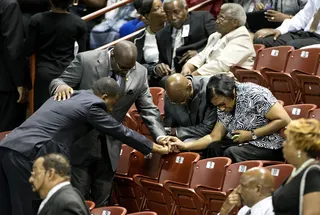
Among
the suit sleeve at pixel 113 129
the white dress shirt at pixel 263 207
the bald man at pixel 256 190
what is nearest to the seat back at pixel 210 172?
the suit sleeve at pixel 113 129

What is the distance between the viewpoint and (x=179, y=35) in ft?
26.2

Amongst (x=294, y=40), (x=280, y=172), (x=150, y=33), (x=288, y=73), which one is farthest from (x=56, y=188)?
(x=150, y=33)

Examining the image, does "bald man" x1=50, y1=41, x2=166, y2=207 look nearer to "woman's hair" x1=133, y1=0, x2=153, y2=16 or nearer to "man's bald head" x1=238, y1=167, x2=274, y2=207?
"man's bald head" x1=238, y1=167, x2=274, y2=207

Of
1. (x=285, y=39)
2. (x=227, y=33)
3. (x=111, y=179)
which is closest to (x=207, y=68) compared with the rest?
(x=227, y=33)

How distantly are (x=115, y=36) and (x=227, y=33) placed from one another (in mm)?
1838

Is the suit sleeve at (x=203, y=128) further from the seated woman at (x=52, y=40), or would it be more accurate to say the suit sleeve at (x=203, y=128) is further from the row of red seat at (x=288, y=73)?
the seated woman at (x=52, y=40)

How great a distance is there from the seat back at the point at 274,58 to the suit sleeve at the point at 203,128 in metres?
1.00

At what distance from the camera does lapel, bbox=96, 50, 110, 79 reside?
635 centimetres

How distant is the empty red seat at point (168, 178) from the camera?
620cm

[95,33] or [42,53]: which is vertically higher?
[42,53]

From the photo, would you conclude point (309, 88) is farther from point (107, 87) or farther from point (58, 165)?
point (58, 165)

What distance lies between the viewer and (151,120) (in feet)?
21.4

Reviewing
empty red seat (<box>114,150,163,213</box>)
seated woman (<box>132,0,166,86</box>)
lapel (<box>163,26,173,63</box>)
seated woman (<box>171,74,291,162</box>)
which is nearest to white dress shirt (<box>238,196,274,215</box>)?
seated woman (<box>171,74,291,162</box>)

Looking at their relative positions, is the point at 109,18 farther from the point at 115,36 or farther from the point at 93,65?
the point at 93,65
